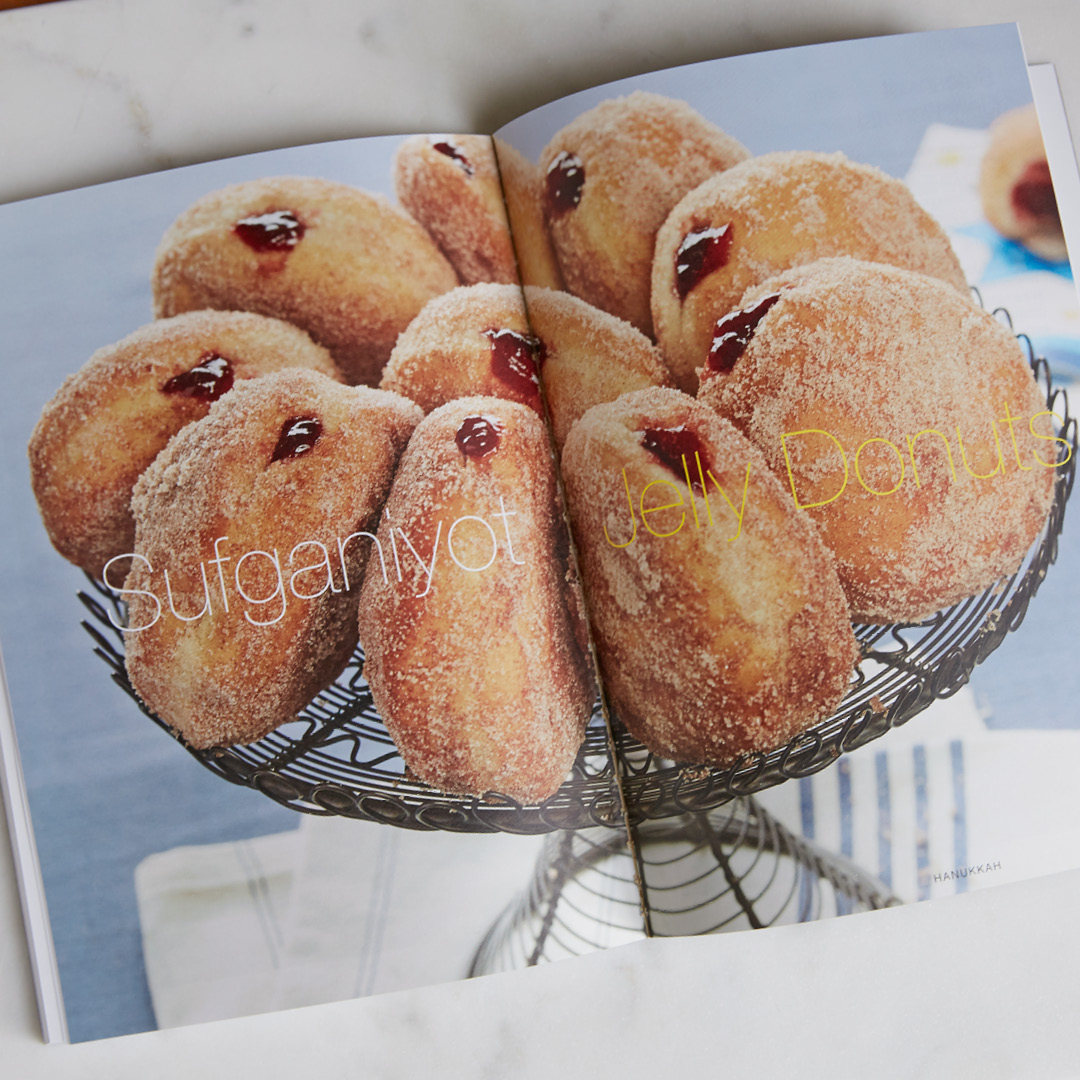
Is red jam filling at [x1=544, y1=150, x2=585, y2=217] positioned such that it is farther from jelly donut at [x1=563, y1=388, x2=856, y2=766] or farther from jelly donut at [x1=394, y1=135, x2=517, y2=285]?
jelly donut at [x1=563, y1=388, x2=856, y2=766]

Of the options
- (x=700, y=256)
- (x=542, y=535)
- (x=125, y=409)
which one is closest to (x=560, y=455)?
(x=542, y=535)

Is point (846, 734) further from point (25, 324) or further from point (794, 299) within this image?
point (25, 324)

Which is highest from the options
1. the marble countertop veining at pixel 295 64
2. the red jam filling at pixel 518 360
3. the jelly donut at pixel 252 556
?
the marble countertop veining at pixel 295 64

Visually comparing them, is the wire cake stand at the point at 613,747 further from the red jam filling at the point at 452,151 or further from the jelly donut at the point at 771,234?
the red jam filling at the point at 452,151

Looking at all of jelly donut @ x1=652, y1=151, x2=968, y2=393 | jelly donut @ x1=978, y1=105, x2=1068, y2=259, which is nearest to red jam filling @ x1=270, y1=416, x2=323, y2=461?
jelly donut @ x1=652, y1=151, x2=968, y2=393

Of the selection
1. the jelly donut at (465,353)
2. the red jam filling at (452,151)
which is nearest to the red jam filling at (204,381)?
the jelly donut at (465,353)
